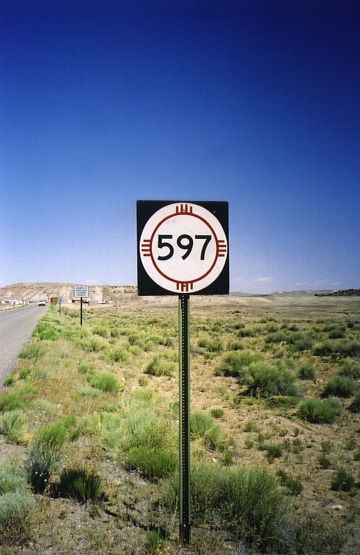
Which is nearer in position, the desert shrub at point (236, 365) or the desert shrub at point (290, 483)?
the desert shrub at point (290, 483)

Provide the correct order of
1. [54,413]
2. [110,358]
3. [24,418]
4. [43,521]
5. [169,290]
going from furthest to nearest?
[110,358] → [54,413] → [24,418] → [43,521] → [169,290]

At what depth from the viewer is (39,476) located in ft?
16.1

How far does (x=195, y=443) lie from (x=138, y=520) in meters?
3.14

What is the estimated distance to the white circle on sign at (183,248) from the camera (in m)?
3.46

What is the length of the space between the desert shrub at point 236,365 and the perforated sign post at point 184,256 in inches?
431

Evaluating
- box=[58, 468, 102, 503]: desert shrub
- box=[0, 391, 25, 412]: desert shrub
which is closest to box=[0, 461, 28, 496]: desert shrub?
box=[58, 468, 102, 503]: desert shrub

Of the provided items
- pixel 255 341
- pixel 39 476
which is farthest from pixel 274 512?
pixel 255 341

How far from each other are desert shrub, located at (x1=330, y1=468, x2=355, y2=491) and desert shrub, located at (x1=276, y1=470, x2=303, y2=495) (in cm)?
51

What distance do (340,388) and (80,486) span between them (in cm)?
941

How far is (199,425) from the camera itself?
26.6ft

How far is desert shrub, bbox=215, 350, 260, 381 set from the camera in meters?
14.9

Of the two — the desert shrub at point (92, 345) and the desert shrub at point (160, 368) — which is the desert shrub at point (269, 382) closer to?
the desert shrub at point (160, 368)

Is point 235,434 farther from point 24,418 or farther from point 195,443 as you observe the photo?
point 24,418

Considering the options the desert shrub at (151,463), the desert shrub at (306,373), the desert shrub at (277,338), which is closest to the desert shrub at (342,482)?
the desert shrub at (151,463)
